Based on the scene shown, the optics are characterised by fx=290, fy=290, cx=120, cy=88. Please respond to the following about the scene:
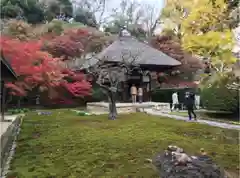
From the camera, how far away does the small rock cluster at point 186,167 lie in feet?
14.9

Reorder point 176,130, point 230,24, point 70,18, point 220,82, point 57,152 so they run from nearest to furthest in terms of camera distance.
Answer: point 220,82 → point 230,24 → point 57,152 → point 176,130 → point 70,18

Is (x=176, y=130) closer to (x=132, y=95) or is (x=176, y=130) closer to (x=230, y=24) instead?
(x=230, y=24)

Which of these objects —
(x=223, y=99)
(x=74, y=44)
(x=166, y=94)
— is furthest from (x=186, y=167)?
(x=74, y=44)

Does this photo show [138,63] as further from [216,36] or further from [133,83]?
[216,36]

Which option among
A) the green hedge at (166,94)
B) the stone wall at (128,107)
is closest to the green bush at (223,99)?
the stone wall at (128,107)

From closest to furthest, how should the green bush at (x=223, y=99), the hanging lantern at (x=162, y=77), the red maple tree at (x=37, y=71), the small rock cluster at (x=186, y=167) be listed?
1. the small rock cluster at (x=186, y=167)
2. the red maple tree at (x=37, y=71)
3. the green bush at (x=223, y=99)
4. the hanging lantern at (x=162, y=77)

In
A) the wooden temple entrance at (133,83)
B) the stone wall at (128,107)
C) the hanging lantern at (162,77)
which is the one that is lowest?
the stone wall at (128,107)

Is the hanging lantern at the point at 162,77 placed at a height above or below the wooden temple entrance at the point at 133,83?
above

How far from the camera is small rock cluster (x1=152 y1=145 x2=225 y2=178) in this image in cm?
455

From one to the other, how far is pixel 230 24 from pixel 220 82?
163 cm

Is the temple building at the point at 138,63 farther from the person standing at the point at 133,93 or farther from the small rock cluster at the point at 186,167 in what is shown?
the small rock cluster at the point at 186,167

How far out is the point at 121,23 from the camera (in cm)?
3138

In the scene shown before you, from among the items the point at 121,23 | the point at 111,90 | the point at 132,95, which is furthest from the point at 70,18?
the point at 111,90

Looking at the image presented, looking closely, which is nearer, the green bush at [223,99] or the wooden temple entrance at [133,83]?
the green bush at [223,99]
